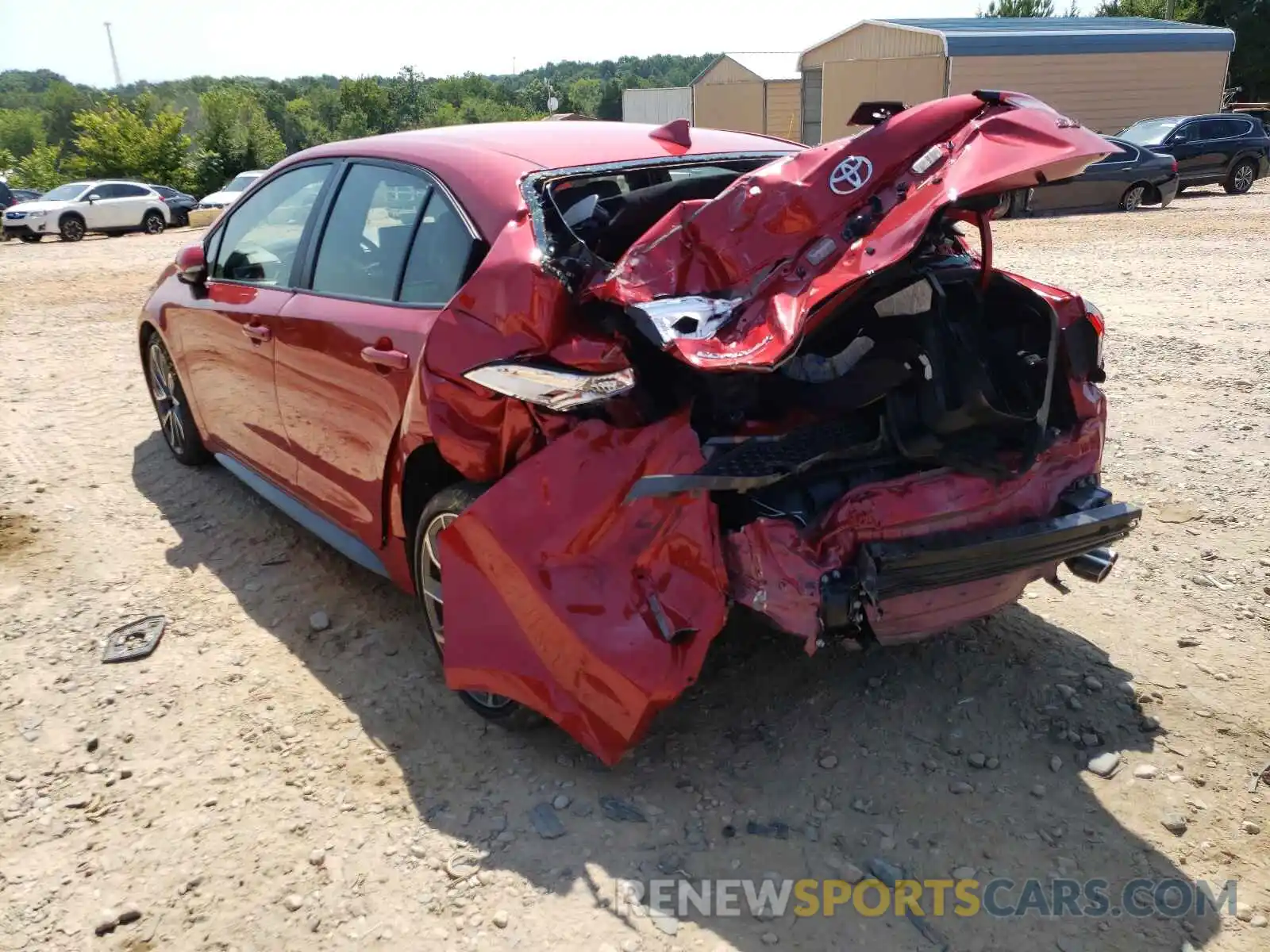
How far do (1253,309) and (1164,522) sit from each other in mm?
5143

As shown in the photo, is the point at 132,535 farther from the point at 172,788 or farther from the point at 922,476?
the point at 922,476

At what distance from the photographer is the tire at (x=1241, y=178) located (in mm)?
20547

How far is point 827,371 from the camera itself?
273 cm

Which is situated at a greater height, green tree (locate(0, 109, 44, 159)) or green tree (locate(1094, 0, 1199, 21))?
green tree (locate(1094, 0, 1199, 21))

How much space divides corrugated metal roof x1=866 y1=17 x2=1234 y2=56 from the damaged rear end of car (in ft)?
88.1

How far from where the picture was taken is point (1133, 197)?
1795 centimetres

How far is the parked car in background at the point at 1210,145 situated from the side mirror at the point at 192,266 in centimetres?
1978

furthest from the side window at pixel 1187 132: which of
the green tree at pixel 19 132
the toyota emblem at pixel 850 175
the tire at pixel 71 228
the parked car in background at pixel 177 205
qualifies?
the green tree at pixel 19 132

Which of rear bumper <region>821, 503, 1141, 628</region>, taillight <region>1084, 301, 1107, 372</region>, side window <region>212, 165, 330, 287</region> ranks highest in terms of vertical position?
side window <region>212, 165, 330, 287</region>

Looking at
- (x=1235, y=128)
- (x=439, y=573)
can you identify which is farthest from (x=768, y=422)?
(x=1235, y=128)

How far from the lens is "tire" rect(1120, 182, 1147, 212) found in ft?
58.5

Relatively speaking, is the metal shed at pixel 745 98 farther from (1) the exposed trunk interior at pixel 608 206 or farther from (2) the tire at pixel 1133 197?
(1) the exposed trunk interior at pixel 608 206

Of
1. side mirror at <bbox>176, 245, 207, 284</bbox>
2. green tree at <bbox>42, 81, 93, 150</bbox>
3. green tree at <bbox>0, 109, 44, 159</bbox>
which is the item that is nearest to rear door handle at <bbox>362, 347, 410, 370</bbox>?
side mirror at <bbox>176, 245, 207, 284</bbox>

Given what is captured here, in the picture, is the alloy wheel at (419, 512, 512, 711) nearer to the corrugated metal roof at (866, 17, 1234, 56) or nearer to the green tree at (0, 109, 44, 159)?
the corrugated metal roof at (866, 17, 1234, 56)
